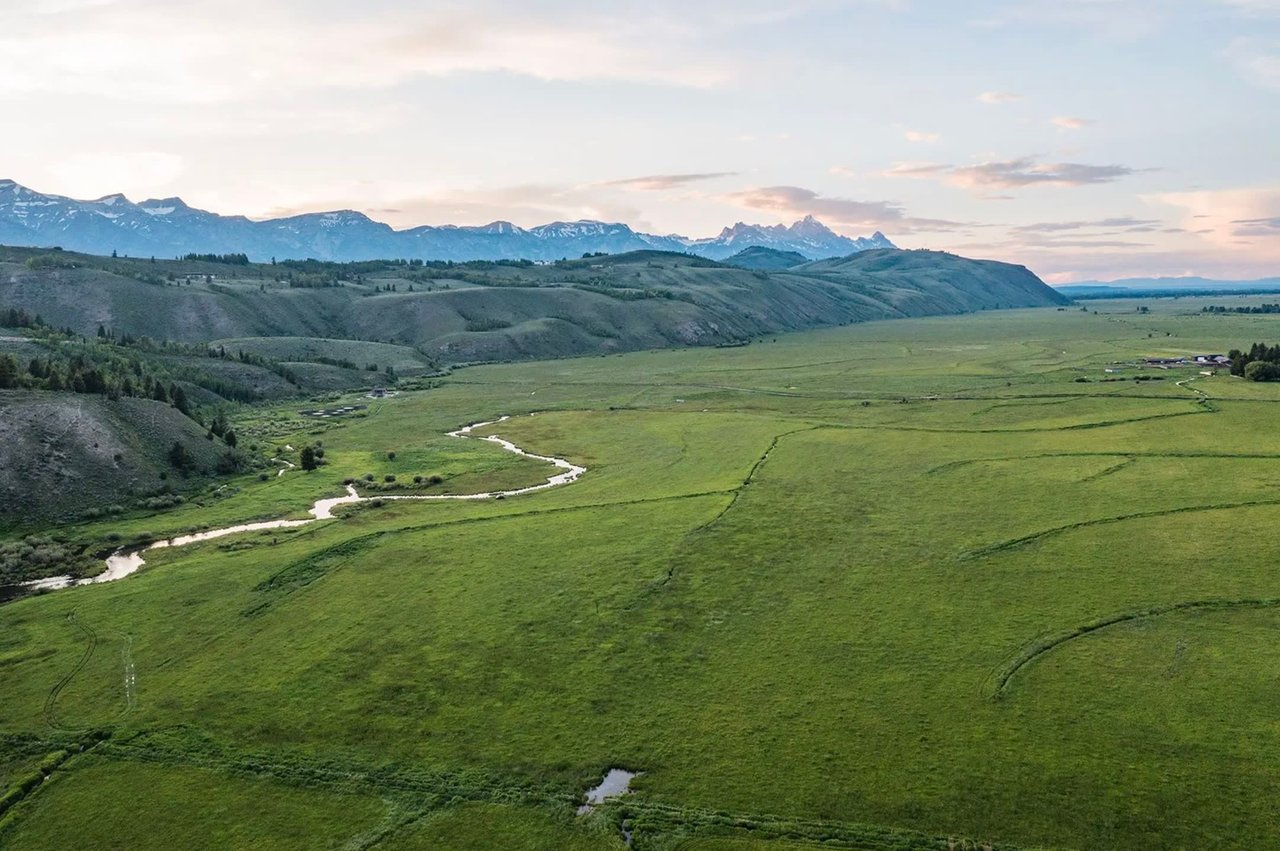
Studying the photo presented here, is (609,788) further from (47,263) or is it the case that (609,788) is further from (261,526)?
(47,263)

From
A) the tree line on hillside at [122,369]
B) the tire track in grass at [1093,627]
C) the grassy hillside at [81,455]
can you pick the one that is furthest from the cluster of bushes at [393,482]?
the tire track in grass at [1093,627]

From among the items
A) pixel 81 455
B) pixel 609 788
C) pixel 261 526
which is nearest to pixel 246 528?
pixel 261 526

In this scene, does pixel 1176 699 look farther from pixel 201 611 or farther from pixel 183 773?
pixel 201 611

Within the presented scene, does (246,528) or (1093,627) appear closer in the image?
(1093,627)

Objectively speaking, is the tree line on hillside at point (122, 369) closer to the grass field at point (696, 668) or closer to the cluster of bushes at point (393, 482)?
the grass field at point (696, 668)

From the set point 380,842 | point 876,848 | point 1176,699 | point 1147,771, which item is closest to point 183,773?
point 380,842

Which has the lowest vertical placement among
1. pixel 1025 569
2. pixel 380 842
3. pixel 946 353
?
pixel 380 842

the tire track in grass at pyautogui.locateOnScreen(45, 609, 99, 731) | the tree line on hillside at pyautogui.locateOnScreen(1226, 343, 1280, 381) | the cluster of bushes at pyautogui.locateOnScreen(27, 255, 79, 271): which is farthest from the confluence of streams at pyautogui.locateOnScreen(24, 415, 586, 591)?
the cluster of bushes at pyautogui.locateOnScreen(27, 255, 79, 271)
